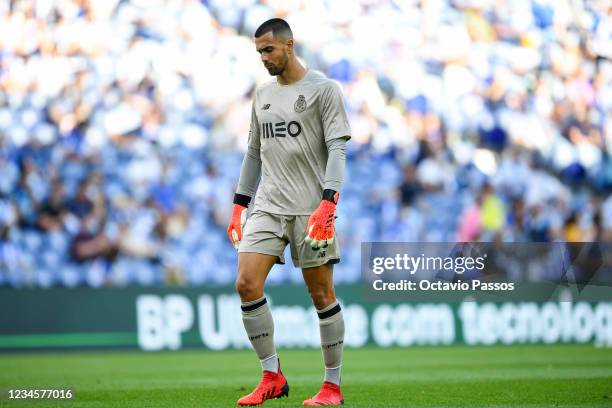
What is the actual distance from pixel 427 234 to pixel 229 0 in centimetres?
460

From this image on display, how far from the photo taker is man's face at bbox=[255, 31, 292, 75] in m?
6.22

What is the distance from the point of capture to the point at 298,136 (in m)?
6.32

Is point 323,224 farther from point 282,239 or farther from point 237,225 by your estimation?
point 237,225

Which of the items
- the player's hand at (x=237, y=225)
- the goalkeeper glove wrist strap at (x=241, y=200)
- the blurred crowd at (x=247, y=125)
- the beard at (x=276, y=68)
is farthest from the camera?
the blurred crowd at (x=247, y=125)

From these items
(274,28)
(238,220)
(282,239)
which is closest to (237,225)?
(238,220)

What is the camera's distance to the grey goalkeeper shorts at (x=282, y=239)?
6.22m

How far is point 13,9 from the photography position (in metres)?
15.7

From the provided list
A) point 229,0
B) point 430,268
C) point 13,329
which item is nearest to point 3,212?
point 13,329

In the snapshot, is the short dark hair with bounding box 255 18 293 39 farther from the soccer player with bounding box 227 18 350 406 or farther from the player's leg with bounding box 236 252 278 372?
the player's leg with bounding box 236 252 278 372

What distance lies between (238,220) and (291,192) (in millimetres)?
450

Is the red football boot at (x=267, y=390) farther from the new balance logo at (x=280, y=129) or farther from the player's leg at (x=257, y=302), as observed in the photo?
the new balance logo at (x=280, y=129)

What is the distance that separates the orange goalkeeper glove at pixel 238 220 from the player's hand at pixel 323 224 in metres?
0.60


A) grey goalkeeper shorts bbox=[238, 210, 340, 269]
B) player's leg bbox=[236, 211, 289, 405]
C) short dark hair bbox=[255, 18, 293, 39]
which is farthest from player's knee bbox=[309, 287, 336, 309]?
short dark hair bbox=[255, 18, 293, 39]

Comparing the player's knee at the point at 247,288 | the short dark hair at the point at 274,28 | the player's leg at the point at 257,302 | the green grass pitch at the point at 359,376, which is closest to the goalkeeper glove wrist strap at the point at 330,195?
the player's leg at the point at 257,302
